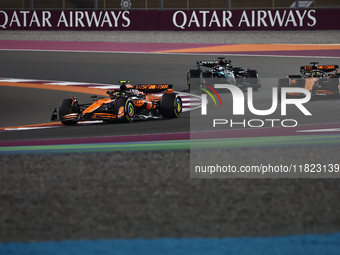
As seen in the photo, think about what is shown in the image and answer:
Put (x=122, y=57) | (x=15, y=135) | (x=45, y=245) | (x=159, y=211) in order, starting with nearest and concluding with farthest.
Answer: (x=45, y=245), (x=159, y=211), (x=15, y=135), (x=122, y=57)

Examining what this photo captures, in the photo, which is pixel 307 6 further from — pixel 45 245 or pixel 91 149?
pixel 45 245

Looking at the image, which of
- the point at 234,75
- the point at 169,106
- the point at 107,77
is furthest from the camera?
the point at 107,77

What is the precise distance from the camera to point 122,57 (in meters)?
19.7

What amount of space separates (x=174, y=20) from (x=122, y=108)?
48.7ft

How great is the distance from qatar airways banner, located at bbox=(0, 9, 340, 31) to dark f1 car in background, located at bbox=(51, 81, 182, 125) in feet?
44.8

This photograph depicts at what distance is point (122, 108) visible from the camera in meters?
9.07

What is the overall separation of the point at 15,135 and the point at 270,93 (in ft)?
21.0

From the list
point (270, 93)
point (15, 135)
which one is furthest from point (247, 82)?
point (15, 135)

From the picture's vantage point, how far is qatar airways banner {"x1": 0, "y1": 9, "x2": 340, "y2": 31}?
22.5 meters

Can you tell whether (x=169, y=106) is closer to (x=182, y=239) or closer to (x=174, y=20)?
(x=182, y=239)

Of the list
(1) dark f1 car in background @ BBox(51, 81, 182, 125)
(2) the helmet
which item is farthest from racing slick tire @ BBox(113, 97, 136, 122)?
(2) the helmet

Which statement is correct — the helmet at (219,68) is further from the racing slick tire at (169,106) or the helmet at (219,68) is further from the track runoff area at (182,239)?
the racing slick tire at (169,106)

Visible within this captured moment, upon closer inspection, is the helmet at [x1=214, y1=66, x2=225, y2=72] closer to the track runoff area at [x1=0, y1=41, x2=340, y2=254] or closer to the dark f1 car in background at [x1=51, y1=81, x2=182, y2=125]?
the track runoff area at [x1=0, y1=41, x2=340, y2=254]

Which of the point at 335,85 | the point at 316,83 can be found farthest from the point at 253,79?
the point at 335,85
